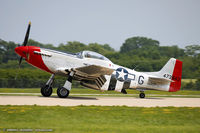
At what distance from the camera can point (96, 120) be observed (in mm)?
9961

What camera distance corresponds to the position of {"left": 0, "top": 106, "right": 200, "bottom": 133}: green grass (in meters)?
8.48

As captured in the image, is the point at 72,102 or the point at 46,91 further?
the point at 46,91

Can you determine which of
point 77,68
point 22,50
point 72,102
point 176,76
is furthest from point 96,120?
point 176,76

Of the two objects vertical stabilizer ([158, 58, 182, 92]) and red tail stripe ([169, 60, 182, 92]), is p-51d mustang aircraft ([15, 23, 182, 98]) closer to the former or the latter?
vertical stabilizer ([158, 58, 182, 92])

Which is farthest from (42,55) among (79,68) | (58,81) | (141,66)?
(141,66)

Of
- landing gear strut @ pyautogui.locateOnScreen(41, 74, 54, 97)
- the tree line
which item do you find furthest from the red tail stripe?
landing gear strut @ pyautogui.locateOnScreen(41, 74, 54, 97)

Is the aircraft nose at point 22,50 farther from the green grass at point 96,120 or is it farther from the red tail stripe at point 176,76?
the red tail stripe at point 176,76

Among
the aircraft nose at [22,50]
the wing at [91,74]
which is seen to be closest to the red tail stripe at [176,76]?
the wing at [91,74]

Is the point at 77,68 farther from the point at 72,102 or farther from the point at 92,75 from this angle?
the point at 72,102

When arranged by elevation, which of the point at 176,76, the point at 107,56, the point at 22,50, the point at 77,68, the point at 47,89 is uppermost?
the point at 107,56

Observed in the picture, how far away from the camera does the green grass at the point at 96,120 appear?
8484 mm

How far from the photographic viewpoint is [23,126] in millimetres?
8453

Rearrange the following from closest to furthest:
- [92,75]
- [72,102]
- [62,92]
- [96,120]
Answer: [96,120]
[72,102]
[62,92]
[92,75]

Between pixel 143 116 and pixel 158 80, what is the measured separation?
31.9 ft
